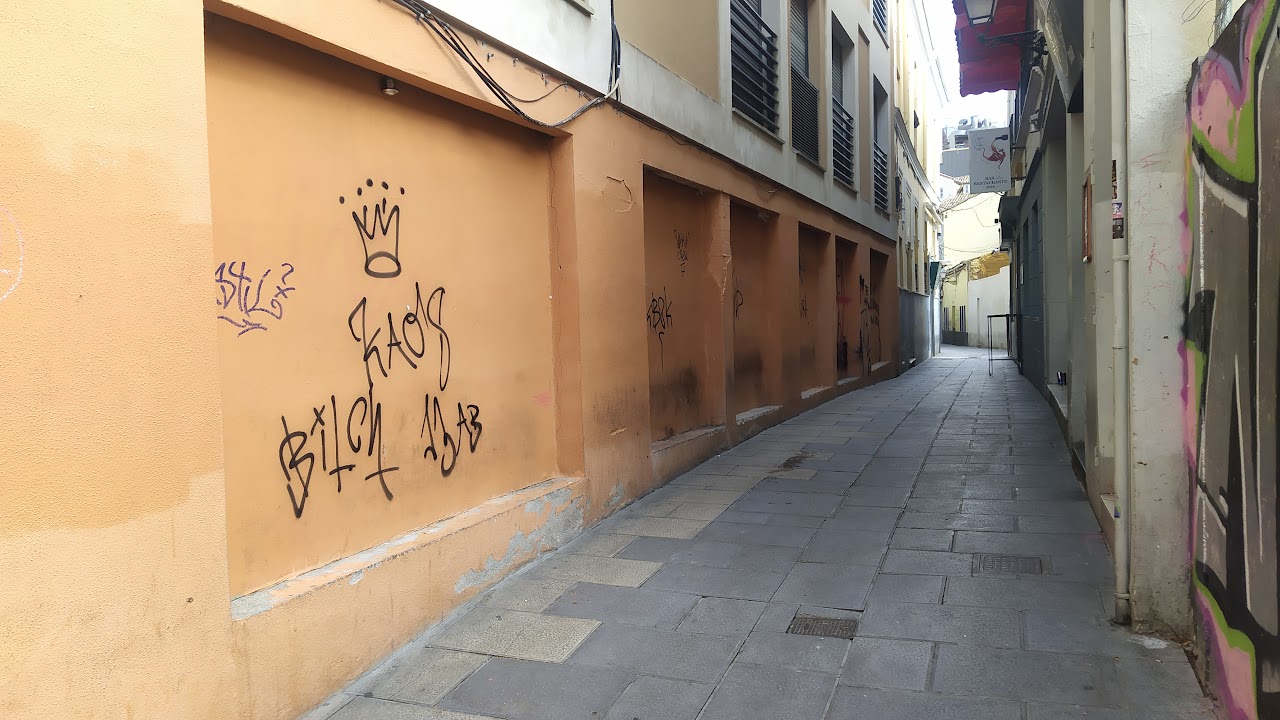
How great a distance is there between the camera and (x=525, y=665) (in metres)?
3.76

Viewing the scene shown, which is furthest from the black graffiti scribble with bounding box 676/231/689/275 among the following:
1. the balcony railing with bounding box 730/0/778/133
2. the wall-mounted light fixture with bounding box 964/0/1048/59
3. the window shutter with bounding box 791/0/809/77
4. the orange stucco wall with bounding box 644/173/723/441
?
the window shutter with bounding box 791/0/809/77

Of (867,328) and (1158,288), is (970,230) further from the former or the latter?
(1158,288)

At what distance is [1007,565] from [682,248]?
14.6 ft

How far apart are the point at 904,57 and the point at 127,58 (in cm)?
2220

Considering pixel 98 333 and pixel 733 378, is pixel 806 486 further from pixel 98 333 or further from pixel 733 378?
pixel 98 333

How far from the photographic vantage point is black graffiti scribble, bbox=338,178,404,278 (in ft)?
13.6

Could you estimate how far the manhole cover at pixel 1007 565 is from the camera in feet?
15.3

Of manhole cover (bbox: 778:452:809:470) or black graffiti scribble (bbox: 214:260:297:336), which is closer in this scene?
black graffiti scribble (bbox: 214:260:297:336)

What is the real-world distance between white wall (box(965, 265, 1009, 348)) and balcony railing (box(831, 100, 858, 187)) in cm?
1256

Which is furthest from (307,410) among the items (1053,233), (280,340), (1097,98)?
(1053,233)

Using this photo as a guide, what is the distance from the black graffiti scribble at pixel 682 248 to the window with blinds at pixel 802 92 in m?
3.60

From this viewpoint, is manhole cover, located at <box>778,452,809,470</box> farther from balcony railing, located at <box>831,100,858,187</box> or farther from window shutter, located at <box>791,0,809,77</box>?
balcony railing, located at <box>831,100,858,187</box>

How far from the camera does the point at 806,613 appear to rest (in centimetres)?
423

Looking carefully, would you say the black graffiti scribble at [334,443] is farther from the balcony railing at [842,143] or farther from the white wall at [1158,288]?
the balcony railing at [842,143]
